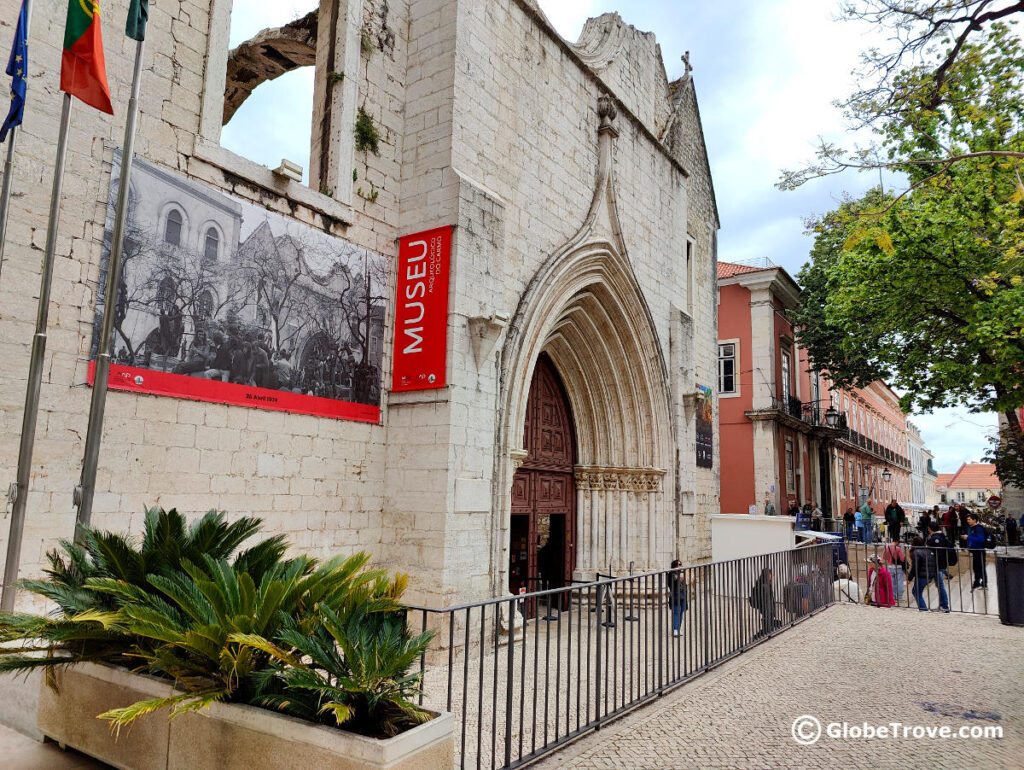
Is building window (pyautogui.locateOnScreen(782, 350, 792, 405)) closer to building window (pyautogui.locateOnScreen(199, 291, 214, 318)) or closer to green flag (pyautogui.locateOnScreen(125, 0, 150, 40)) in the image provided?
building window (pyautogui.locateOnScreen(199, 291, 214, 318))

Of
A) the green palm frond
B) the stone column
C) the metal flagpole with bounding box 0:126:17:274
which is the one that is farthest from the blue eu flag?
the stone column

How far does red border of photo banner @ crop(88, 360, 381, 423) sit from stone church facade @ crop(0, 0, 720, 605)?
0.32ft

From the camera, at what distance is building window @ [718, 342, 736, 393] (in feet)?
80.6

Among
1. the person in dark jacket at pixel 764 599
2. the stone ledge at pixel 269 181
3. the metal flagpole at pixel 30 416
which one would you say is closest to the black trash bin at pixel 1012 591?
the person in dark jacket at pixel 764 599

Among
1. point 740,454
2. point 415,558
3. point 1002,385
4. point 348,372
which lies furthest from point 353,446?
point 740,454

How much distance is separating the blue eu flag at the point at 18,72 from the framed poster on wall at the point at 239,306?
42.6 inches

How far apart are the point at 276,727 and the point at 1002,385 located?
1705cm

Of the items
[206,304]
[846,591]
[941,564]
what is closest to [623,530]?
[846,591]

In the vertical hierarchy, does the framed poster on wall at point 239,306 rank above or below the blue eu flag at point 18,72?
below

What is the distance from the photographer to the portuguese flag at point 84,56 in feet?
16.4

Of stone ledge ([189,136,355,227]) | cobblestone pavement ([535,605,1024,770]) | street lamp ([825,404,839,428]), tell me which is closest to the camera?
cobblestone pavement ([535,605,1024,770])

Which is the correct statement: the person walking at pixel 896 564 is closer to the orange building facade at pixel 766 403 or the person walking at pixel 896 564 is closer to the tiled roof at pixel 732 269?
the orange building facade at pixel 766 403

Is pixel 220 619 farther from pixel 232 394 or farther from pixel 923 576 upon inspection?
pixel 923 576

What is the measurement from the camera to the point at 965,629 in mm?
8688
